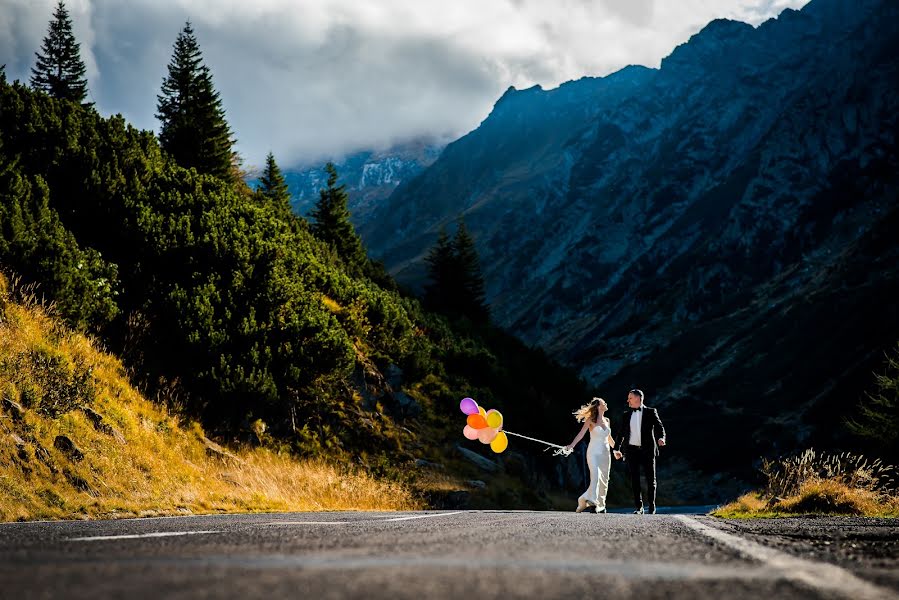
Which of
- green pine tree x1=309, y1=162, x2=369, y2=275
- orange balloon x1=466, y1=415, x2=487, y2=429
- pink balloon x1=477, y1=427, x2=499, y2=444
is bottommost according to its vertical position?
pink balloon x1=477, y1=427, x2=499, y2=444

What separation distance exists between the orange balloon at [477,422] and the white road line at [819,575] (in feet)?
44.2

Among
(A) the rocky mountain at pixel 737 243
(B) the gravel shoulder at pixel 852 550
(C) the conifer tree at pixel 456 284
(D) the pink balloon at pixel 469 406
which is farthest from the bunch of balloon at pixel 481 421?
(A) the rocky mountain at pixel 737 243

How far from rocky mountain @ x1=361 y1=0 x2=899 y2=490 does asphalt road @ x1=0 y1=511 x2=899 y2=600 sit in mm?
49139

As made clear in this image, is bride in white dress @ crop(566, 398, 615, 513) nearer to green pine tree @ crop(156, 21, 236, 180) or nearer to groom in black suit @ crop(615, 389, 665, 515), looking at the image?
groom in black suit @ crop(615, 389, 665, 515)

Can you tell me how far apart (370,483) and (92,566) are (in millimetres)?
12516

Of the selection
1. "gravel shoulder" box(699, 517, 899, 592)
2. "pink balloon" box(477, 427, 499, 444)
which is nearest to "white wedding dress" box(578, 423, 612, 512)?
"pink balloon" box(477, 427, 499, 444)

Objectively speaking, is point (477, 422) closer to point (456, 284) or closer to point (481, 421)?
point (481, 421)

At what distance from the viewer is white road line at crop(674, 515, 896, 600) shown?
1905 mm

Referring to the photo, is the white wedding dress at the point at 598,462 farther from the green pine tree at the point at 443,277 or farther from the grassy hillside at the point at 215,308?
the green pine tree at the point at 443,277

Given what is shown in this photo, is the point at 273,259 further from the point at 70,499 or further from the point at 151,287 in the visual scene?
the point at 70,499

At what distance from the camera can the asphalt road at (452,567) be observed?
189cm

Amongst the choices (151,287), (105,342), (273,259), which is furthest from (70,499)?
(273,259)

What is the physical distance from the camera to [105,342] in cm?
1212

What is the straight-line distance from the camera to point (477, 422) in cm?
1650
